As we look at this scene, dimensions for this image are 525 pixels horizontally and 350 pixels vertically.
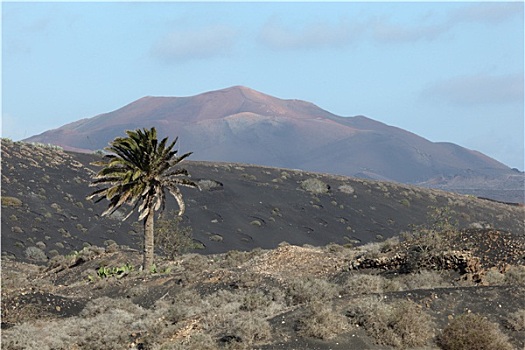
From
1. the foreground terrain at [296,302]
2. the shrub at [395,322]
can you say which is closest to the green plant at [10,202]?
the foreground terrain at [296,302]

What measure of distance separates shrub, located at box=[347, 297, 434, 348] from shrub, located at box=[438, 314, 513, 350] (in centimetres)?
57

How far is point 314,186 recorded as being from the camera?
8969 centimetres

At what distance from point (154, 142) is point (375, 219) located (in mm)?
47548

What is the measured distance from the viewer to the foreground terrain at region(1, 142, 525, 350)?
1791 cm

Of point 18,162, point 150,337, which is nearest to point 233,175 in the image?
point 18,162

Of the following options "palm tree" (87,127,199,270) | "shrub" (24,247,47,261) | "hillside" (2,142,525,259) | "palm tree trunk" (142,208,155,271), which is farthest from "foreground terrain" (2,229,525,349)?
"hillside" (2,142,525,259)

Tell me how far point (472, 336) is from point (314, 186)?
72700 millimetres

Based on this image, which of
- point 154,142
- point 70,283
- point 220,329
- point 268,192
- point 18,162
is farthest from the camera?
point 268,192

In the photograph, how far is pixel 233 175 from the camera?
92.6 m

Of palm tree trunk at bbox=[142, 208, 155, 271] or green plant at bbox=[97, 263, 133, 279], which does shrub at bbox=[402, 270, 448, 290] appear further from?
green plant at bbox=[97, 263, 133, 279]

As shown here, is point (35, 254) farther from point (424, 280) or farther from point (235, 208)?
point (424, 280)

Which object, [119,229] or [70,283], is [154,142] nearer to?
[70,283]

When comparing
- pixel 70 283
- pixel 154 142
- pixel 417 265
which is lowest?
pixel 70 283

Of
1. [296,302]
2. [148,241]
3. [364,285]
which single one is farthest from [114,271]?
[364,285]
